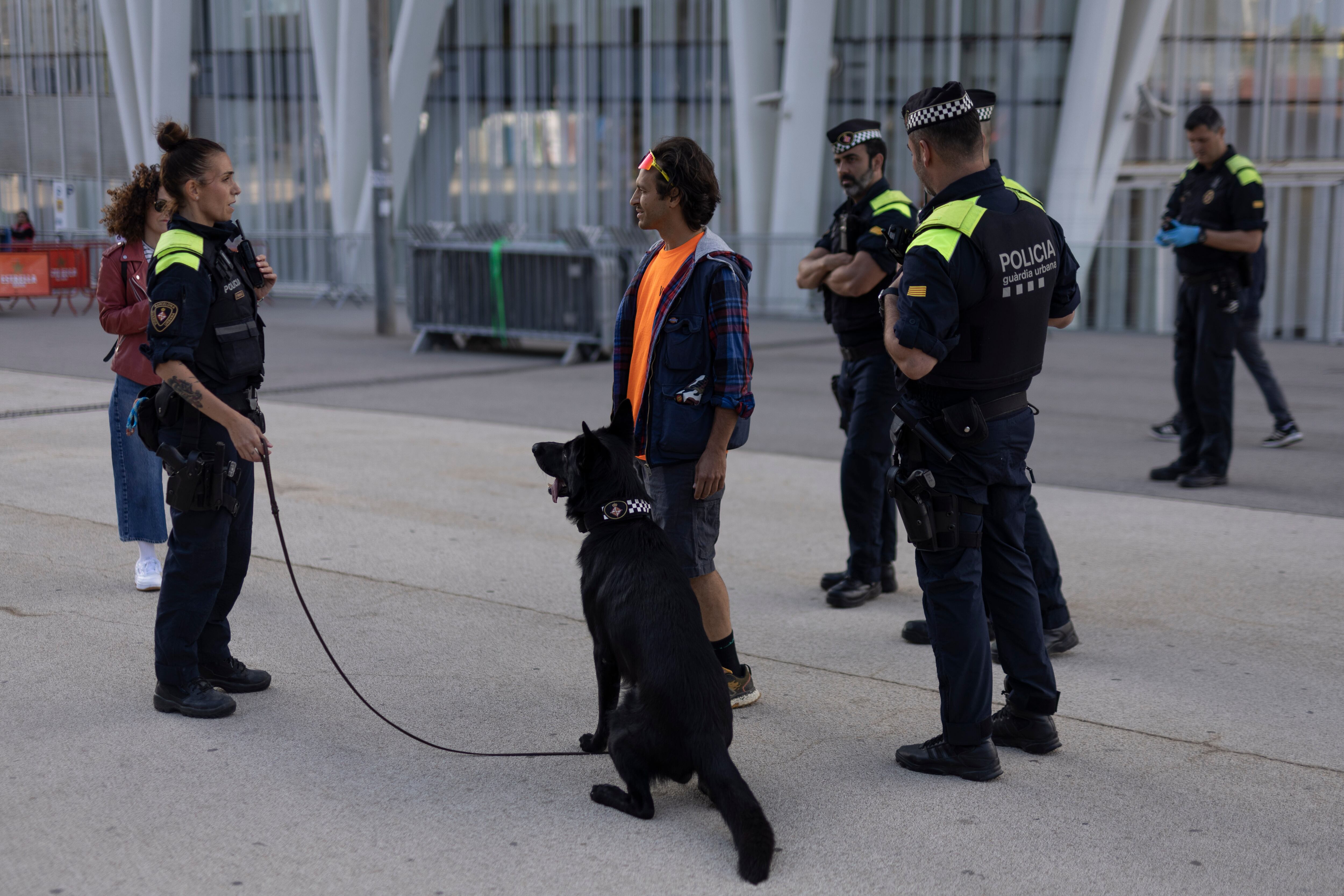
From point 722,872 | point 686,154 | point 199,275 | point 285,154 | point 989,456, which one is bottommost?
point 722,872

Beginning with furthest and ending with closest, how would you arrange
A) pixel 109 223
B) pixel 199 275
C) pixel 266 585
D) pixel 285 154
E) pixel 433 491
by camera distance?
pixel 285 154 < pixel 433 491 < pixel 266 585 < pixel 109 223 < pixel 199 275

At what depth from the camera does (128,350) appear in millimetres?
5352

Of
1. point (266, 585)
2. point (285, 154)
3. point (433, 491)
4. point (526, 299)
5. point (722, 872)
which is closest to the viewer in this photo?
point (722, 872)

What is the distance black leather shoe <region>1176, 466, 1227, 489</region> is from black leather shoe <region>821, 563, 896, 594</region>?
3040 mm

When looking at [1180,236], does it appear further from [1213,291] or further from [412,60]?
[412,60]

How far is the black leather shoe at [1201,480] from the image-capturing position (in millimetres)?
7871

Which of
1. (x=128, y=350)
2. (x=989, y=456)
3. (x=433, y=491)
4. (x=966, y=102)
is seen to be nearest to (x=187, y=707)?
(x=128, y=350)

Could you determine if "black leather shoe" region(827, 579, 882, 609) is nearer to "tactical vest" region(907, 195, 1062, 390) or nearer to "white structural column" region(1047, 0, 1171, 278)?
"tactical vest" region(907, 195, 1062, 390)

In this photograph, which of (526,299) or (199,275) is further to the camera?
(526,299)

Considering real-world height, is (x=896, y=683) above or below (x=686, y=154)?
below

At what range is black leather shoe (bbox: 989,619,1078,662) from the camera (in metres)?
4.80

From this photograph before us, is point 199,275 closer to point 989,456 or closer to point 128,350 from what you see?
point 128,350

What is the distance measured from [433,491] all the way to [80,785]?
4212 mm

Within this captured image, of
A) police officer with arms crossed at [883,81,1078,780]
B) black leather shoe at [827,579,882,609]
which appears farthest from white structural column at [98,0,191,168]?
police officer with arms crossed at [883,81,1078,780]
